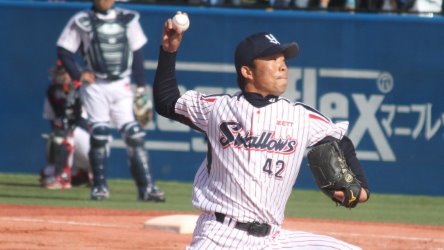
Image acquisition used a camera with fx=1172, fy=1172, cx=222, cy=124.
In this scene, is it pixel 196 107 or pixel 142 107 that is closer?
pixel 196 107

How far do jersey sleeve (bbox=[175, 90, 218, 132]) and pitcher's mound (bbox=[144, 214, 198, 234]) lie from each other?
3935 mm

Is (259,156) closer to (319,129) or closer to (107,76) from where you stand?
(319,129)

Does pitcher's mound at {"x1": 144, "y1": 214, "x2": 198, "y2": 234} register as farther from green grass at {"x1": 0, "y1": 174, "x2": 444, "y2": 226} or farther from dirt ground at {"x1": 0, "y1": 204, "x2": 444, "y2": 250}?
green grass at {"x1": 0, "y1": 174, "x2": 444, "y2": 226}

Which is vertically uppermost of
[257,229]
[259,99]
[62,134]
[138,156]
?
[259,99]

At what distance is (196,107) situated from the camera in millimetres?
5629

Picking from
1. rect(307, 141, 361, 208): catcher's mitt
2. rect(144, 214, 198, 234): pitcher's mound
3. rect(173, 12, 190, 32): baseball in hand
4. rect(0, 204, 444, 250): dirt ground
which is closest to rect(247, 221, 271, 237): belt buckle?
rect(307, 141, 361, 208): catcher's mitt

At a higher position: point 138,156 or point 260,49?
point 260,49

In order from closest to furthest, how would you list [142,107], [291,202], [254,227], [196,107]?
[254,227], [196,107], [142,107], [291,202]

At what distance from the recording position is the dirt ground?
29.2 ft

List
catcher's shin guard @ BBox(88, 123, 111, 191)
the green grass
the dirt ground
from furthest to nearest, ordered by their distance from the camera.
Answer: catcher's shin guard @ BBox(88, 123, 111, 191)
the green grass
the dirt ground

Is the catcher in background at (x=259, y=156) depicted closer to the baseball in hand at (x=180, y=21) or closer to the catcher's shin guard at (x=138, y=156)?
the baseball in hand at (x=180, y=21)

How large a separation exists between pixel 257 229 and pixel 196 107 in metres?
0.67

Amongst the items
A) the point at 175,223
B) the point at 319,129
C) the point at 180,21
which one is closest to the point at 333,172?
the point at 319,129

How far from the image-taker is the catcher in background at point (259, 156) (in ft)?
17.8
